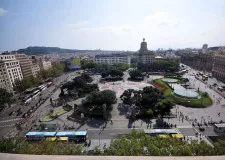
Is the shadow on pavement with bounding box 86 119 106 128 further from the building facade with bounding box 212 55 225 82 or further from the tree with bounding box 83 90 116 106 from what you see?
the building facade with bounding box 212 55 225 82

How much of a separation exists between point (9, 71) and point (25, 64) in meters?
14.4

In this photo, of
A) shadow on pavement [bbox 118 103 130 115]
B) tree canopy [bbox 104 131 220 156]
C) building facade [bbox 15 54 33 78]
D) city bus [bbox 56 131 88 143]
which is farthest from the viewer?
building facade [bbox 15 54 33 78]

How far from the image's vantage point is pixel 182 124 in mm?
34844

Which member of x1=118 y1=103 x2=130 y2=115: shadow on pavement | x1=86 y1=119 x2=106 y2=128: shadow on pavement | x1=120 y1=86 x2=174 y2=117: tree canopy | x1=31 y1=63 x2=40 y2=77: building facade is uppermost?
x1=31 y1=63 x2=40 y2=77: building facade

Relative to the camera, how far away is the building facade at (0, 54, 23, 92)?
59906 millimetres

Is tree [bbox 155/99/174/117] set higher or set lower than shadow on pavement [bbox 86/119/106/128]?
higher

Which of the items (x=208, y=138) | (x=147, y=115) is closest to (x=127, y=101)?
(x=147, y=115)

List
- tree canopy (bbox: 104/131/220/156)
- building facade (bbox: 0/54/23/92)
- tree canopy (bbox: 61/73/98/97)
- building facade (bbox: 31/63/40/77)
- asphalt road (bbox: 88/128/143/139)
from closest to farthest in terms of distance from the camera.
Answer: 1. tree canopy (bbox: 104/131/220/156)
2. asphalt road (bbox: 88/128/143/139)
3. tree canopy (bbox: 61/73/98/97)
4. building facade (bbox: 0/54/23/92)
5. building facade (bbox: 31/63/40/77)

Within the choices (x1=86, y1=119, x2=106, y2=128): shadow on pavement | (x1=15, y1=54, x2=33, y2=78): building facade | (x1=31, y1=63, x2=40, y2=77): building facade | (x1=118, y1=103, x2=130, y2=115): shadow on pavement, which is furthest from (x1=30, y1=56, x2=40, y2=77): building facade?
(x1=86, y1=119, x2=106, y2=128): shadow on pavement

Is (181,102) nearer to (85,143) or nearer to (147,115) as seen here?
(147,115)

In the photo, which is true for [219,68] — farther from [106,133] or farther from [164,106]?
[106,133]

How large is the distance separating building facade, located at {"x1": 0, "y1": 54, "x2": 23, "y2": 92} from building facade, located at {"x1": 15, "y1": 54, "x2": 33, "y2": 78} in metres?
3.52

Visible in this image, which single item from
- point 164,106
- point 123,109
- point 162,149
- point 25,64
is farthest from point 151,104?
point 25,64

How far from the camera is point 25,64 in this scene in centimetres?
7794
